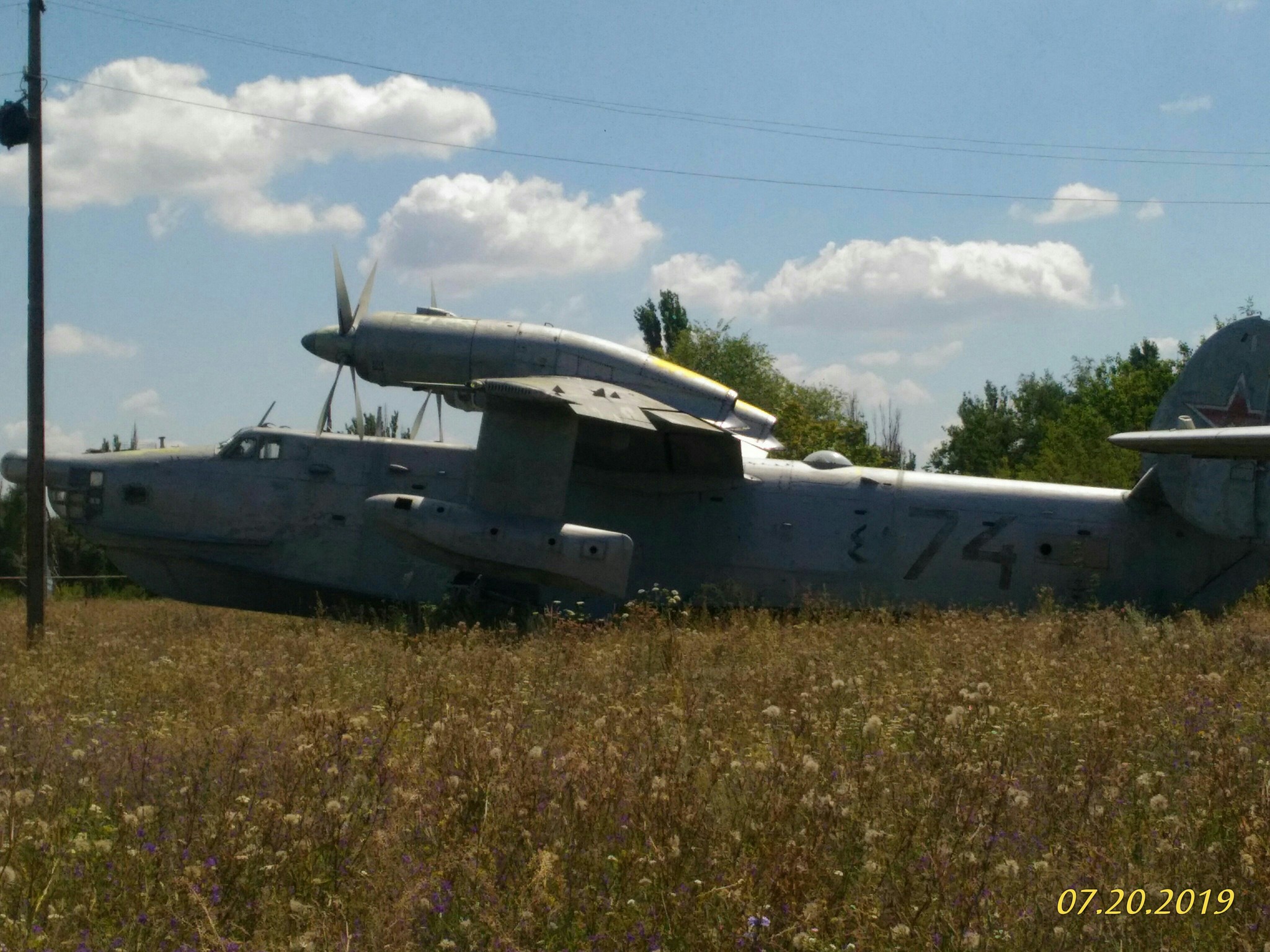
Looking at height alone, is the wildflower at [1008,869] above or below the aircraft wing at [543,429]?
below

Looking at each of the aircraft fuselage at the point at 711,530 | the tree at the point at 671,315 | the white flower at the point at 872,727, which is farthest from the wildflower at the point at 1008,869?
the tree at the point at 671,315

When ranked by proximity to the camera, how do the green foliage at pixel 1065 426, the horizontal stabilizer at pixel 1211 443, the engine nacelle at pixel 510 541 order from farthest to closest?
the green foliage at pixel 1065 426, the engine nacelle at pixel 510 541, the horizontal stabilizer at pixel 1211 443

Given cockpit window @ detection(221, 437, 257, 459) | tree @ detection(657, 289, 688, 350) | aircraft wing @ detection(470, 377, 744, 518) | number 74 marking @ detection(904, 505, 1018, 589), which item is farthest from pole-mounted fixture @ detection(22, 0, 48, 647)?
tree @ detection(657, 289, 688, 350)

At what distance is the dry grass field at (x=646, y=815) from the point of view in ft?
14.2

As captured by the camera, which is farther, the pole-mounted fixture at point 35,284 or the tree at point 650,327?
the tree at point 650,327

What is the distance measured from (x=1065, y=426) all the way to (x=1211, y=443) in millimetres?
44434

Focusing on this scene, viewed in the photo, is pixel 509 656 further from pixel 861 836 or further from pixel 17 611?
pixel 17 611

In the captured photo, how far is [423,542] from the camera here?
14.2 m

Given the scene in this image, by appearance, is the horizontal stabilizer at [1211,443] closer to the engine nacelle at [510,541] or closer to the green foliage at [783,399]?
the engine nacelle at [510,541]

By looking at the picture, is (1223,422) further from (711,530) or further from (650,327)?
(650,327)

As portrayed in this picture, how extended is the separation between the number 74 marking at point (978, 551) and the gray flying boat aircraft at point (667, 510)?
0.08 feet

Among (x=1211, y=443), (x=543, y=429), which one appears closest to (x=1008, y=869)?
(x=1211, y=443)
